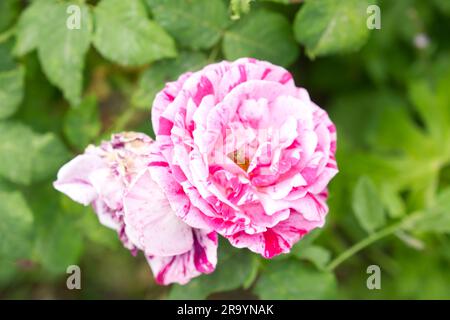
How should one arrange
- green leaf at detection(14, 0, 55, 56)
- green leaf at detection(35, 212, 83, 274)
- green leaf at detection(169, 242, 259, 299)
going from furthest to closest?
green leaf at detection(35, 212, 83, 274) → green leaf at detection(14, 0, 55, 56) → green leaf at detection(169, 242, 259, 299)

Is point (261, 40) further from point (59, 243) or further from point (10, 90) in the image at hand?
point (59, 243)

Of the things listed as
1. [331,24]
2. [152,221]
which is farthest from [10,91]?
[331,24]

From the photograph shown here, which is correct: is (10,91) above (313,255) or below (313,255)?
above

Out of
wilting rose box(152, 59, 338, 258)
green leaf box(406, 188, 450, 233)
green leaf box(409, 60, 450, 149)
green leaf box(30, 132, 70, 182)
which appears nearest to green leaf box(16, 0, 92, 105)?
green leaf box(30, 132, 70, 182)

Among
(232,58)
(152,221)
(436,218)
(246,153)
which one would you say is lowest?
(436,218)

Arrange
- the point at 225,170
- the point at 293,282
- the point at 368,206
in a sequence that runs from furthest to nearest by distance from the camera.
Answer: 1. the point at 368,206
2. the point at 293,282
3. the point at 225,170

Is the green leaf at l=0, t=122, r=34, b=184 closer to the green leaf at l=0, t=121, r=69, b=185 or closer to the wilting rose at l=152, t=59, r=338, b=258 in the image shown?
the green leaf at l=0, t=121, r=69, b=185

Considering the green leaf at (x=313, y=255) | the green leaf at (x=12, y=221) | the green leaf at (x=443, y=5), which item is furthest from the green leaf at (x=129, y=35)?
the green leaf at (x=443, y=5)
